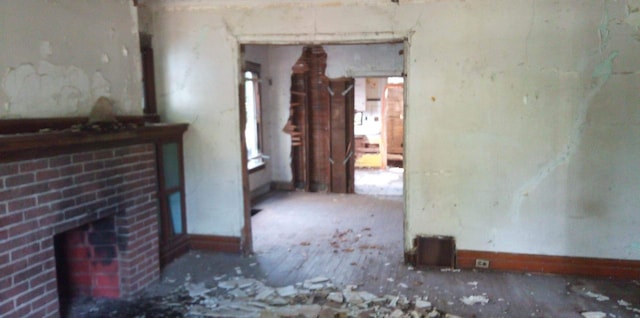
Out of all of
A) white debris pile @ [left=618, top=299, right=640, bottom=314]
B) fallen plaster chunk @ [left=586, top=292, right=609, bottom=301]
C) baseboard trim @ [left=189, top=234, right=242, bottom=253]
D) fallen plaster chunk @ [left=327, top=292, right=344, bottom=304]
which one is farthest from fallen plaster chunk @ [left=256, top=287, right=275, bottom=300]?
white debris pile @ [left=618, top=299, right=640, bottom=314]

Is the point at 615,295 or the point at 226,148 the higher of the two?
the point at 226,148

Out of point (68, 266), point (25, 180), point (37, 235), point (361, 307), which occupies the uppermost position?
point (25, 180)

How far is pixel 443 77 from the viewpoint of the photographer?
→ 13.0 feet

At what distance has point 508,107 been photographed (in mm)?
3889

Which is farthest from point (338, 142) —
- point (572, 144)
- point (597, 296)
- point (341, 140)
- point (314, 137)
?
point (597, 296)

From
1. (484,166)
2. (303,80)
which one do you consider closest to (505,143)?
(484,166)

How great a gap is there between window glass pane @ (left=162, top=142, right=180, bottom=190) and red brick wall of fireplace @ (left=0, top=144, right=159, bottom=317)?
1.30ft

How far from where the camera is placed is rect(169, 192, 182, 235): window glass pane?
4.46 m

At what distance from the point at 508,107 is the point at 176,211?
3.31m

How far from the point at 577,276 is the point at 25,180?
429cm

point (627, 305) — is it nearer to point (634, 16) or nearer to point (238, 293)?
point (634, 16)

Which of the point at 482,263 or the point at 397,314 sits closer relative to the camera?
the point at 397,314

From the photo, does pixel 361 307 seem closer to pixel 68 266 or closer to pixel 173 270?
pixel 173 270

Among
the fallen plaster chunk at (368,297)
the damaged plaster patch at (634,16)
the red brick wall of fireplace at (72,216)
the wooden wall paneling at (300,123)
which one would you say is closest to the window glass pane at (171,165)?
the red brick wall of fireplace at (72,216)
